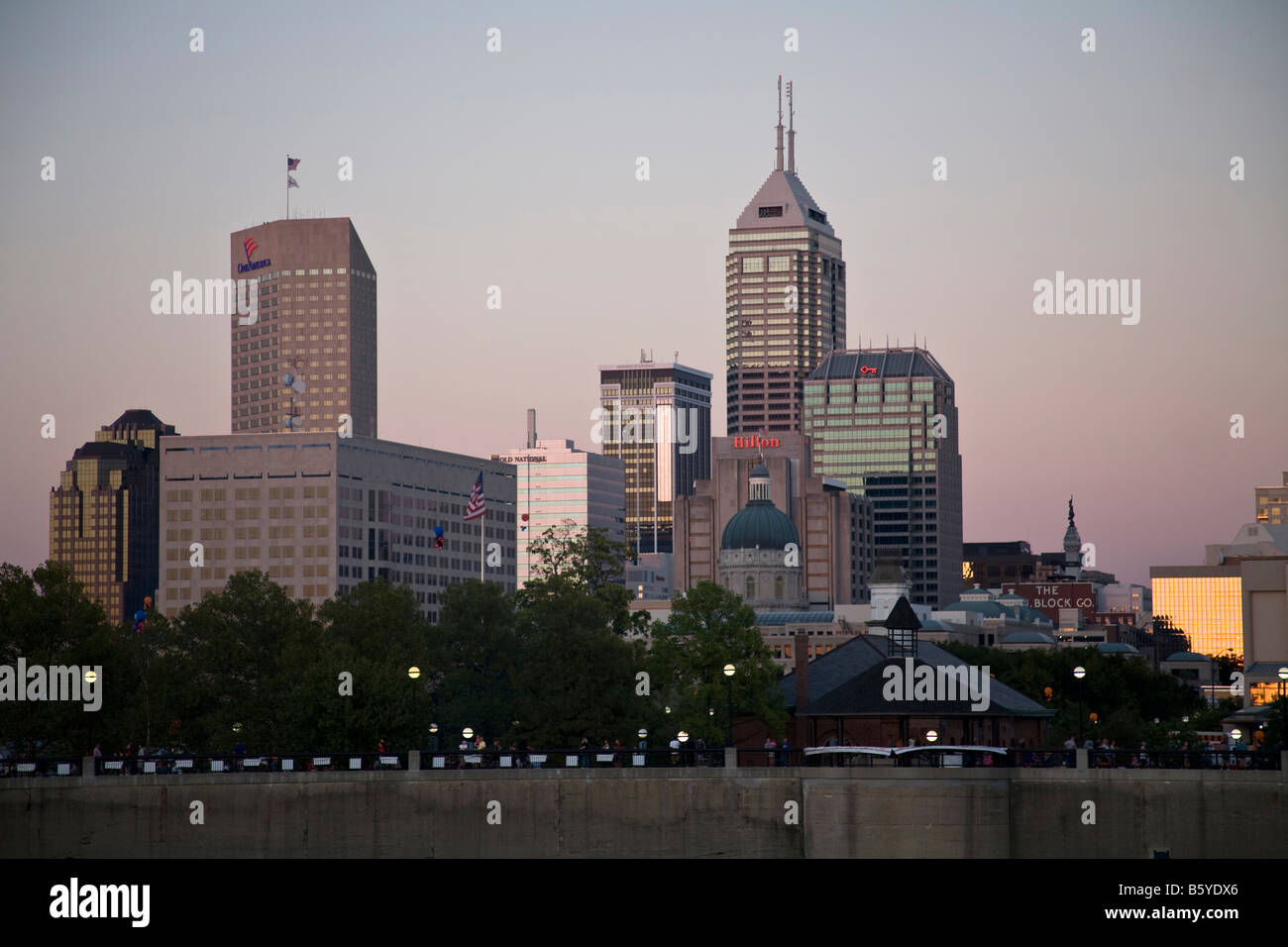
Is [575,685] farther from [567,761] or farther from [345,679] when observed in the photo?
[567,761]

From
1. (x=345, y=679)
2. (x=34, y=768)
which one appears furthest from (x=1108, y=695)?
(x=34, y=768)

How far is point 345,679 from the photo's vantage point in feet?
367

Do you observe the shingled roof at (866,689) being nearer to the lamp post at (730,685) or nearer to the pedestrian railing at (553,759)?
the lamp post at (730,685)

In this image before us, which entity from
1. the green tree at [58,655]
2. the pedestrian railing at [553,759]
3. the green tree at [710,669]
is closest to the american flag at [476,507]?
the green tree at [710,669]

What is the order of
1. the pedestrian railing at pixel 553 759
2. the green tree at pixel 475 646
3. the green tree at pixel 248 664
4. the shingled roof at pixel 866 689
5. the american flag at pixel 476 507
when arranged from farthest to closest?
the american flag at pixel 476 507 < the green tree at pixel 475 646 < the shingled roof at pixel 866 689 < the green tree at pixel 248 664 < the pedestrian railing at pixel 553 759

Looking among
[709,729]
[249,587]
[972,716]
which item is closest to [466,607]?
[249,587]
